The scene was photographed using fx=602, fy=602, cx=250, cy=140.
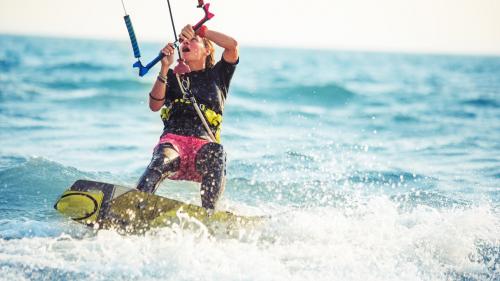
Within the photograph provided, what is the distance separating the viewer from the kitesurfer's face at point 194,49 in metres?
5.55

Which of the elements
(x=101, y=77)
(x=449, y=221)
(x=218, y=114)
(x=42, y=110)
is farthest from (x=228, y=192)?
(x=101, y=77)

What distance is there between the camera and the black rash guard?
18.2 feet

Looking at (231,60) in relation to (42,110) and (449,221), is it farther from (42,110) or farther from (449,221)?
(42,110)

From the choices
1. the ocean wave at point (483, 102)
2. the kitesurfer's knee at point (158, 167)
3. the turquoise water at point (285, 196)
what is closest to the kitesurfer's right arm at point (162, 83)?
the kitesurfer's knee at point (158, 167)

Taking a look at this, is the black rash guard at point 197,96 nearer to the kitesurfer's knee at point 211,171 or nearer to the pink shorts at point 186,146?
the pink shorts at point 186,146

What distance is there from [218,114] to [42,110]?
12.3m

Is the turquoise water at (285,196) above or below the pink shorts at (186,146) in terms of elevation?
below

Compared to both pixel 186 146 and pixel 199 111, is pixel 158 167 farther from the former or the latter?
pixel 199 111

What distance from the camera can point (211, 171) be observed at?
5.38 metres

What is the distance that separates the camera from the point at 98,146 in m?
10.9

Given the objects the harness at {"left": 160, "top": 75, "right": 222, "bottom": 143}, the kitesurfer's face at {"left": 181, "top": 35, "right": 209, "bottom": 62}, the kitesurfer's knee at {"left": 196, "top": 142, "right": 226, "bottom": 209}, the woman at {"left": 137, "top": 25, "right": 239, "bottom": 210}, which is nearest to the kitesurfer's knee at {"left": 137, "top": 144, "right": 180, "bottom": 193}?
the woman at {"left": 137, "top": 25, "right": 239, "bottom": 210}

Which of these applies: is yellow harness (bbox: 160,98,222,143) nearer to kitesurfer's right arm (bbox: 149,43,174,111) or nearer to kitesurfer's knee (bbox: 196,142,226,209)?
kitesurfer's right arm (bbox: 149,43,174,111)

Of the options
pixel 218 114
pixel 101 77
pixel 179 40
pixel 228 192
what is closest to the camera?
pixel 179 40

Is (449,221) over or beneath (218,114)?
beneath
